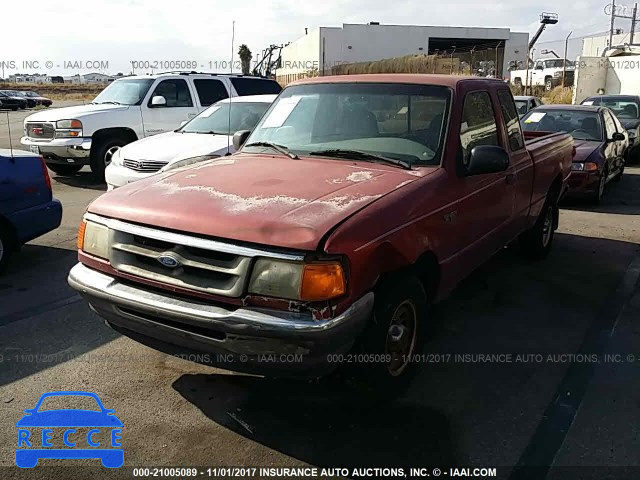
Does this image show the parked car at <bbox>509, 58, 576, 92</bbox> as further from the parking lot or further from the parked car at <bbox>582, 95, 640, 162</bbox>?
the parking lot

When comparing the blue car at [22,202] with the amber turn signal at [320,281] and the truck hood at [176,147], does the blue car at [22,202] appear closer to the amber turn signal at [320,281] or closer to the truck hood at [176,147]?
the truck hood at [176,147]

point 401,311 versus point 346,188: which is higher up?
point 346,188

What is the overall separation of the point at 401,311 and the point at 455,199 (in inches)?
36.0

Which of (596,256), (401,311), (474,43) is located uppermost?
(474,43)

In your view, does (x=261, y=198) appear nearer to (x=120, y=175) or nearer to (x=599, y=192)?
(x=120, y=175)

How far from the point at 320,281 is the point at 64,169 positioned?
1062 cm

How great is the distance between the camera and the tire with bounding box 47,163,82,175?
11633mm

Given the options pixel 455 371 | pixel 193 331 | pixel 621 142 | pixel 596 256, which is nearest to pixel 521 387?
pixel 455 371

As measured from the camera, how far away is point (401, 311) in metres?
3.44

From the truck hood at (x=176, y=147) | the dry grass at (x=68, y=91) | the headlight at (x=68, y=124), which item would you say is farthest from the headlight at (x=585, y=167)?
the dry grass at (x=68, y=91)

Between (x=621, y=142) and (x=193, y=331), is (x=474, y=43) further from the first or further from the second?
(x=193, y=331)

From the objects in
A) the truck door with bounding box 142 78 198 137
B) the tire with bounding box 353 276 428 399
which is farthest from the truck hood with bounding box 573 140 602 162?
the truck door with bounding box 142 78 198 137

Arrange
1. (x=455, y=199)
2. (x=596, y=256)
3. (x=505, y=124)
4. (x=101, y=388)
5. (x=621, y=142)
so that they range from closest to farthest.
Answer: (x=101, y=388), (x=455, y=199), (x=505, y=124), (x=596, y=256), (x=621, y=142)

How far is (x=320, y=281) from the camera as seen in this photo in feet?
8.98
